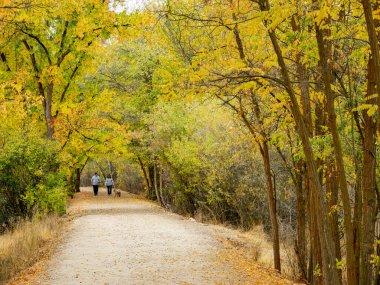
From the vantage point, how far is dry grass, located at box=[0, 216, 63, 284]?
10992 mm

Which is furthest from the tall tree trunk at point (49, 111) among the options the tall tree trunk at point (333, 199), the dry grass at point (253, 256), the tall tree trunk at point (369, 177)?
the tall tree trunk at point (369, 177)

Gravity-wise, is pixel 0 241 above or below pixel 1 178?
below

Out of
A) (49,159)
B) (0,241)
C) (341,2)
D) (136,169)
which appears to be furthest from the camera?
(136,169)

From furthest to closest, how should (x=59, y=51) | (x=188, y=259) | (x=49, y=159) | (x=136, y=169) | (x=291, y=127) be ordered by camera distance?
(x=136, y=169) < (x=59, y=51) < (x=49, y=159) < (x=188, y=259) < (x=291, y=127)

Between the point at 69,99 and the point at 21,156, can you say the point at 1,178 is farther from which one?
the point at 69,99

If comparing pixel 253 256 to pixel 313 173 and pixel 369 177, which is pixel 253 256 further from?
pixel 313 173

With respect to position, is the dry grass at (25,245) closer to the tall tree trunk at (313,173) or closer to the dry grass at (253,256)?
the dry grass at (253,256)

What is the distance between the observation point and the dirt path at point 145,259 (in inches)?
358

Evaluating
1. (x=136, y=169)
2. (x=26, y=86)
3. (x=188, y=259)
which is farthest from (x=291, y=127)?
(x=136, y=169)

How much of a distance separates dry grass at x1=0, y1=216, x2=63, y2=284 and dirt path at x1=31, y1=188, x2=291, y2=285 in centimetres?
57

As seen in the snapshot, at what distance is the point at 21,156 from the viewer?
17.4m

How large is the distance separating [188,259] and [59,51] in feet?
43.6

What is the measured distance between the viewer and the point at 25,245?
42.2ft

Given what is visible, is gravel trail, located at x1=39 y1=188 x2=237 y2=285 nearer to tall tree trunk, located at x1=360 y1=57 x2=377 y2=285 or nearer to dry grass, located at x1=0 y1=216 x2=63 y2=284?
dry grass, located at x1=0 y1=216 x2=63 y2=284
